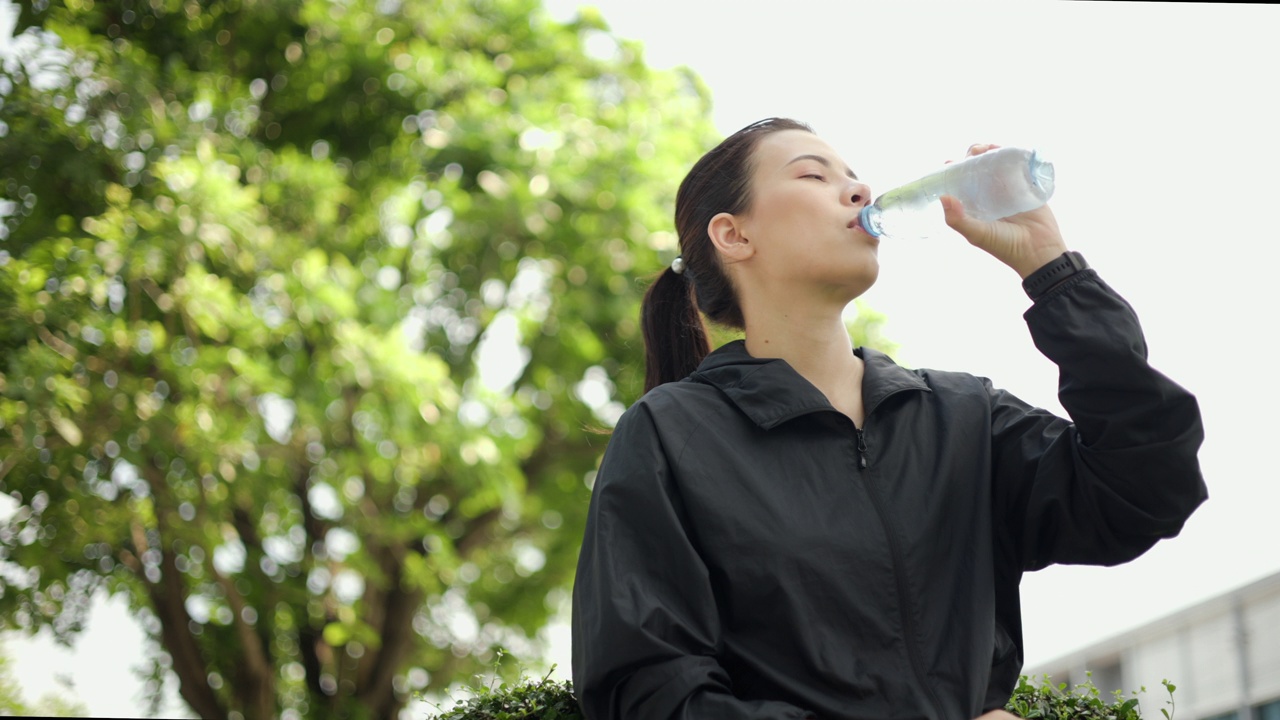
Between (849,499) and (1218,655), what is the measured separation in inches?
155

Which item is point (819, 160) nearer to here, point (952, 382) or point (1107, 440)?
point (952, 382)

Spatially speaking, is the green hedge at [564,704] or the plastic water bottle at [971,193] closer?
the plastic water bottle at [971,193]

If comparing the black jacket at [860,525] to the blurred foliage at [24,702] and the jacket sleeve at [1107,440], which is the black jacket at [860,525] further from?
the blurred foliage at [24,702]

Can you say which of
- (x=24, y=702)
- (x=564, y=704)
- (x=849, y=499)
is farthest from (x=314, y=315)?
(x=849, y=499)

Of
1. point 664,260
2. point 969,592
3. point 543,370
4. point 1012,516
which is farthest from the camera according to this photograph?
point 543,370

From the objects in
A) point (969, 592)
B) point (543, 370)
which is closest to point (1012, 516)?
point (969, 592)

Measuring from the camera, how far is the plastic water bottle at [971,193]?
1716 mm

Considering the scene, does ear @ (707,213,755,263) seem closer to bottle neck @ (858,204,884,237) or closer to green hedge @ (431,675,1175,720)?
bottle neck @ (858,204,884,237)

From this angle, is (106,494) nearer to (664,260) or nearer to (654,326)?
(664,260)

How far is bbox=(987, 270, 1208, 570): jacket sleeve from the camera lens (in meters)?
1.47

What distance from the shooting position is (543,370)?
814 centimetres

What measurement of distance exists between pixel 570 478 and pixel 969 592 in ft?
23.3

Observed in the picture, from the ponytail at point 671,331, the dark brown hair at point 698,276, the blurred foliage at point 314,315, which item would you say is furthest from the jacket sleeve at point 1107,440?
the blurred foliage at point 314,315

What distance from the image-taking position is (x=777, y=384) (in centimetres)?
169
